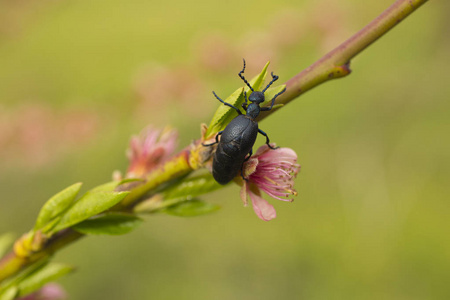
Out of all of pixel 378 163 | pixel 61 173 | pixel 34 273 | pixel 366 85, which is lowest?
pixel 34 273

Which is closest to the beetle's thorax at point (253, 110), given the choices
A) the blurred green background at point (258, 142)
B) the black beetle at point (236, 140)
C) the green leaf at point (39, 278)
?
the black beetle at point (236, 140)

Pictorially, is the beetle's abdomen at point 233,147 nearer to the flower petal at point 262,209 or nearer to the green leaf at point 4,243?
the flower petal at point 262,209

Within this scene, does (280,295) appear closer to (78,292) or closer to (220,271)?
(220,271)

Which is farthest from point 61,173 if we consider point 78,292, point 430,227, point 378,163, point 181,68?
point 430,227

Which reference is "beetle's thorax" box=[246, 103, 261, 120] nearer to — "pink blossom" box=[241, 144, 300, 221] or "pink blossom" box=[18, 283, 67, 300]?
"pink blossom" box=[241, 144, 300, 221]

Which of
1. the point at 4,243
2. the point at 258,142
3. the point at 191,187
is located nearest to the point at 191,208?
the point at 191,187

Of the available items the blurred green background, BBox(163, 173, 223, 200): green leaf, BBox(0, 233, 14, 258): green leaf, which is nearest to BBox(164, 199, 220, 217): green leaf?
BBox(163, 173, 223, 200): green leaf

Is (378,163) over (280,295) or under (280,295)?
over
